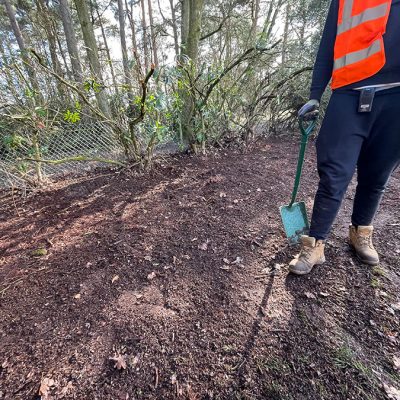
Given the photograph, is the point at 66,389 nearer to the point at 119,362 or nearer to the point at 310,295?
the point at 119,362

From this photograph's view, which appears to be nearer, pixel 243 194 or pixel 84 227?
pixel 84 227

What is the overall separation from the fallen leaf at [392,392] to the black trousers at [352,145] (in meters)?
0.79

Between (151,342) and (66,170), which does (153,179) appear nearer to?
(66,170)

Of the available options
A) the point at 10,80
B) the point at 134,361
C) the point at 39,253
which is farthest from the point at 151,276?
the point at 10,80

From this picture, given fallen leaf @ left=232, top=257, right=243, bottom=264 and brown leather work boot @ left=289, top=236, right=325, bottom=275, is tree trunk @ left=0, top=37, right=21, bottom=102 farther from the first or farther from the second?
brown leather work boot @ left=289, top=236, right=325, bottom=275

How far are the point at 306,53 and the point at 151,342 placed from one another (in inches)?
249

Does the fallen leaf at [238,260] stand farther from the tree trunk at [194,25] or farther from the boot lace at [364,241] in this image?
the tree trunk at [194,25]

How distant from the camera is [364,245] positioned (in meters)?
1.66

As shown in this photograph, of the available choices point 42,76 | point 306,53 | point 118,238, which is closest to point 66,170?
point 42,76

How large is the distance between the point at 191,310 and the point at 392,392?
3.24 ft

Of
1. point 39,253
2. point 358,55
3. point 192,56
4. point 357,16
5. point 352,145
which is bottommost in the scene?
point 39,253

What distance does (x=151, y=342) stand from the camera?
125 centimetres

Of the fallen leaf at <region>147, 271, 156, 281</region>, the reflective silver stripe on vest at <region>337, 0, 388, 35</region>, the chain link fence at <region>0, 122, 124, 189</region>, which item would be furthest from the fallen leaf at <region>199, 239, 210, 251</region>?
the chain link fence at <region>0, 122, 124, 189</region>

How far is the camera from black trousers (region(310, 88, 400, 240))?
1.27 meters
